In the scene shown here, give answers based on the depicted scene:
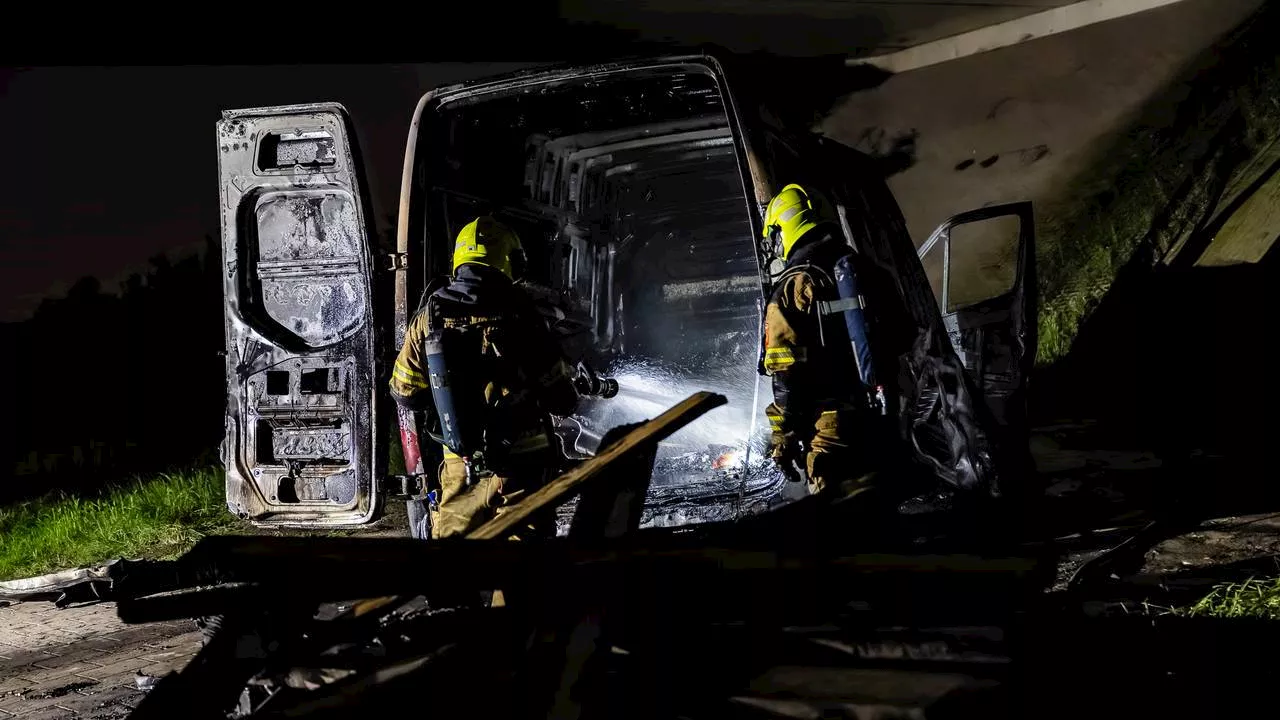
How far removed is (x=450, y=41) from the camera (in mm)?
10234

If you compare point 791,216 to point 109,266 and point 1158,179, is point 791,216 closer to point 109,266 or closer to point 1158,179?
point 109,266

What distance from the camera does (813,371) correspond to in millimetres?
4258

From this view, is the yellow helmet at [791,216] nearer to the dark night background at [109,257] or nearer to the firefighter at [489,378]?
the firefighter at [489,378]

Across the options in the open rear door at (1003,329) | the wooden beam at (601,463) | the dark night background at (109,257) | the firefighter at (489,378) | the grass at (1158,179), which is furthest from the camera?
the grass at (1158,179)

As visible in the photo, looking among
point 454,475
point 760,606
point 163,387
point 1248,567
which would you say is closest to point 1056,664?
point 760,606

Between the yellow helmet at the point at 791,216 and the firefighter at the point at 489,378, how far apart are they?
1.06m

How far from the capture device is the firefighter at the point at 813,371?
4141 mm

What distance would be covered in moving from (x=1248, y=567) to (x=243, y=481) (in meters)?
4.11

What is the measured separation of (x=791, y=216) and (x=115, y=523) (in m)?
4.75

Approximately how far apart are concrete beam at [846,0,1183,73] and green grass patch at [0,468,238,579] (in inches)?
360

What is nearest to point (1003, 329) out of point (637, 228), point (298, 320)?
point (298, 320)

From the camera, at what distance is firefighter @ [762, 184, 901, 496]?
4141 mm

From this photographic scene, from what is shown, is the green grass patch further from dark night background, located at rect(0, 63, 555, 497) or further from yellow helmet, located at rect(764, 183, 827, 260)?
yellow helmet, located at rect(764, 183, 827, 260)

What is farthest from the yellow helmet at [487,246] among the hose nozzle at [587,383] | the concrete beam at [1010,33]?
the concrete beam at [1010,33]
